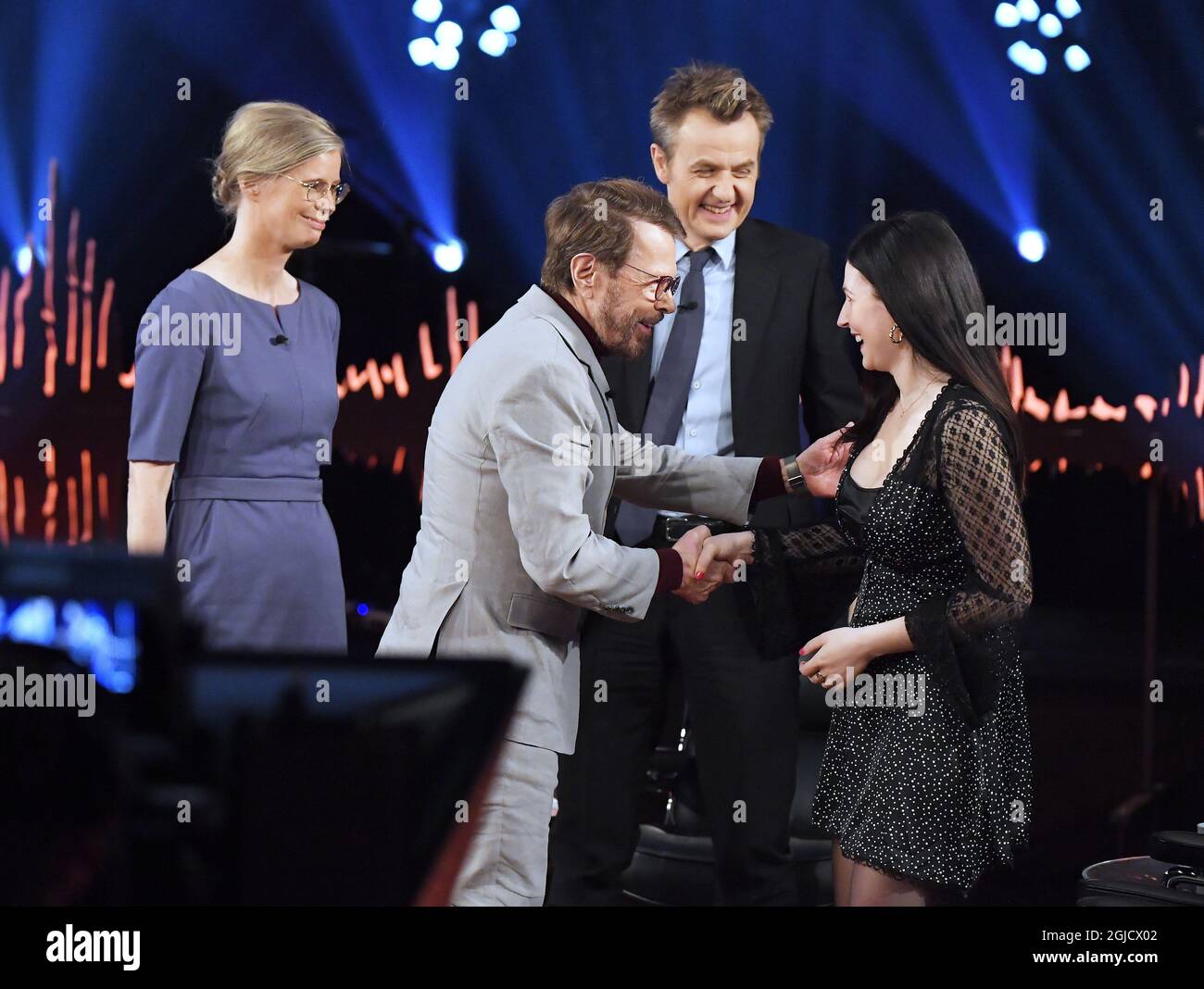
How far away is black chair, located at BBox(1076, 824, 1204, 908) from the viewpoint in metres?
3.21

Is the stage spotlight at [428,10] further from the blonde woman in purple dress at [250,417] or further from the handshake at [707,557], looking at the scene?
the handshake at [707,557]

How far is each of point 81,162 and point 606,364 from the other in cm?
165

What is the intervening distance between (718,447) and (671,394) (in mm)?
186

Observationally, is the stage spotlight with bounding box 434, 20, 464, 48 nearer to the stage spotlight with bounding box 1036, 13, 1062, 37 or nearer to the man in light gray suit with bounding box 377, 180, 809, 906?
the man in light gray suit with bounding box 377, 180, 809, 906

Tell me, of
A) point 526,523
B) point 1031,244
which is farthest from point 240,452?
point 1031,244

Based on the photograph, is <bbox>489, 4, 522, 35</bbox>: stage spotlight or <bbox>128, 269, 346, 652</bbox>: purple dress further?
<bbox>489, 4, 522, 35</bbox>: stage spotlight

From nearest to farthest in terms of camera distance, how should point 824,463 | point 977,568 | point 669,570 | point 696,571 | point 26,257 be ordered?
point 977,568, point 669,570, point 696,571, point 824,463, point 26,257

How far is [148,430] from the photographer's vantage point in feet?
11.8

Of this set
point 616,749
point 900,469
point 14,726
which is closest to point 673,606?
point 616,749

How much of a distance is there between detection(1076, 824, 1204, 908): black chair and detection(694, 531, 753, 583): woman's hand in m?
1.13

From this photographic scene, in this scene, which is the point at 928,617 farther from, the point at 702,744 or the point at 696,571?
the point at 702,744

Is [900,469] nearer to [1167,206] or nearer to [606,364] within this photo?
[606,364]

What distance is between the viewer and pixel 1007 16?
13.2ft

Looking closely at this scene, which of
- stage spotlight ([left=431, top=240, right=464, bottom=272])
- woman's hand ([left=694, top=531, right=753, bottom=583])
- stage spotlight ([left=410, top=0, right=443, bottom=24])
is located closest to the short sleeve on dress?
stage spotlight ([left=431, top=240, right=464, bottom=272])
